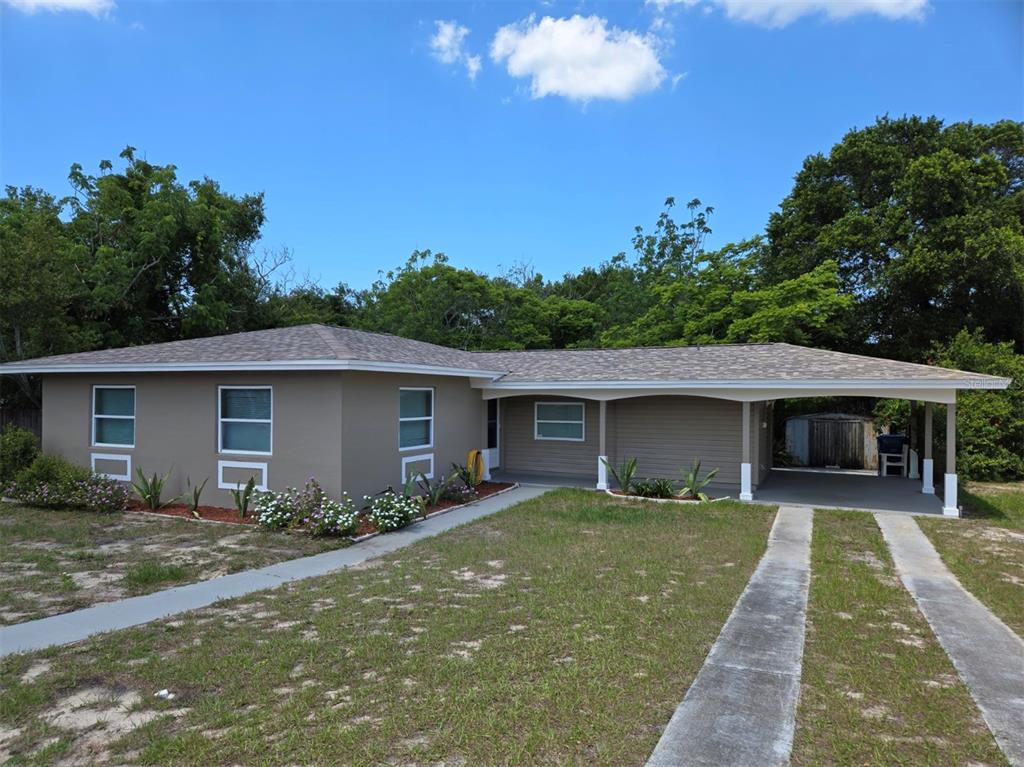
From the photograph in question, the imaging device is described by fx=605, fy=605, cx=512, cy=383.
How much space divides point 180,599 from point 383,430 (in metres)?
5.18

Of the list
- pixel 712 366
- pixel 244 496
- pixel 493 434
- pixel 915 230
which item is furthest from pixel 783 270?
pixel 244 496

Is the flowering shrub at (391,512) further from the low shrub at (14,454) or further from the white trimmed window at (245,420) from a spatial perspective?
the low shrub at (14,454)

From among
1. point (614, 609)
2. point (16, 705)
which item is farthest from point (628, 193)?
point (16, 705)

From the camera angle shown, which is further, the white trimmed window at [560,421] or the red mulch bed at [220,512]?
the white trimmed window at [560,421]

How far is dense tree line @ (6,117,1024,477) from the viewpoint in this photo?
15742mm

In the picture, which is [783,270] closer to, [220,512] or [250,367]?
[250,367]

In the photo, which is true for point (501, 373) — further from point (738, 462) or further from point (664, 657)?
point (664, 657)

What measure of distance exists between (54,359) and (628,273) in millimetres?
26125

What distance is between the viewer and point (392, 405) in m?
11.0

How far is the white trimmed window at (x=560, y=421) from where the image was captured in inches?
601

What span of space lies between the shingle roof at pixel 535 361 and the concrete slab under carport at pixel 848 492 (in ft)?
8.27

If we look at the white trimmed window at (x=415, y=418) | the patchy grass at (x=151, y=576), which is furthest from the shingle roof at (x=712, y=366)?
the patchy grass at (x=151, y=576)

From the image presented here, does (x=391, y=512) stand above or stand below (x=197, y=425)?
below

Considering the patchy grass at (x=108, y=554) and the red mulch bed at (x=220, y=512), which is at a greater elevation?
the patchy grass at (x=108, y=554)
